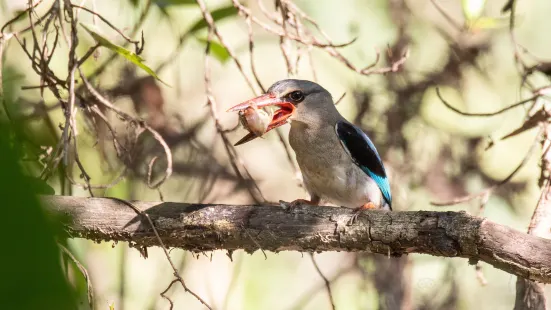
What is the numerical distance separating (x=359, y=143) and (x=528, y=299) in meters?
1.16

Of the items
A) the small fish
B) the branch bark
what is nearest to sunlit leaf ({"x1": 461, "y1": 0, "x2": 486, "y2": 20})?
the small fish

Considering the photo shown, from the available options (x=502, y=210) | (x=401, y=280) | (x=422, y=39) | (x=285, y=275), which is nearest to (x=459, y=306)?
(x=401, y=280)

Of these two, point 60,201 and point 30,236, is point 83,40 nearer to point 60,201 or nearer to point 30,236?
point 60,201

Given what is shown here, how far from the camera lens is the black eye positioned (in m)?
3.58

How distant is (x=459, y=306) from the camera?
462 centimetres

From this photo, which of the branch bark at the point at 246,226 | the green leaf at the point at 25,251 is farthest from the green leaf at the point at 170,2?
the green leaf at the point at 25,251

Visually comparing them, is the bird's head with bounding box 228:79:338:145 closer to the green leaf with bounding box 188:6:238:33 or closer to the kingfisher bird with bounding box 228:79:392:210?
the kingfisher bird with bounding box 228:79:392:210

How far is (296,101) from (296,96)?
0.03m

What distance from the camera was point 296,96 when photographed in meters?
3.61

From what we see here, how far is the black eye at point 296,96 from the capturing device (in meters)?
3.58

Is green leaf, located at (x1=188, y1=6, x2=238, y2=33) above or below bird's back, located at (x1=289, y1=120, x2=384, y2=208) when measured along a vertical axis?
above

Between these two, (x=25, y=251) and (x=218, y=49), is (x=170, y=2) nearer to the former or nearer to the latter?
(x=218, y=49)

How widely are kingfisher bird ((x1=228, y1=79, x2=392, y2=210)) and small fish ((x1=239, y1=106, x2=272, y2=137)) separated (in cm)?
25

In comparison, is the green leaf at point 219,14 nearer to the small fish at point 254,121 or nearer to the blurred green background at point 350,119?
the blurred green background at point 350,119
